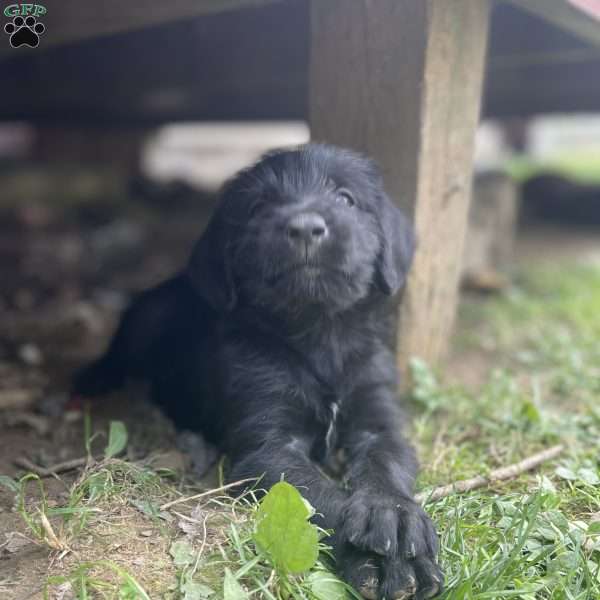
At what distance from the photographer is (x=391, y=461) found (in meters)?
2.51

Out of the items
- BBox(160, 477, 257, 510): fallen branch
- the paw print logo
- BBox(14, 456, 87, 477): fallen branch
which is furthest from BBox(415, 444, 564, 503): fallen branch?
the paw print logo

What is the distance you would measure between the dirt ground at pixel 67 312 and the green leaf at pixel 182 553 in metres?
0.06

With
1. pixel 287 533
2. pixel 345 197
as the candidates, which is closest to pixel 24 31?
pixel 345 197

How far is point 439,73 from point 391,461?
1.67m

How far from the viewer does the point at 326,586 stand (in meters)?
1.99

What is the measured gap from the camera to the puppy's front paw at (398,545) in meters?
1.98

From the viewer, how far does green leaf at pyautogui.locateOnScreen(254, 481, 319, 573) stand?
1948 millimetres

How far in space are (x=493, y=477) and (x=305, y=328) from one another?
896 mm

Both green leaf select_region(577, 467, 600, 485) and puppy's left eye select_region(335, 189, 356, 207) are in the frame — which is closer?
green leaf select_region(577, 467, 600, 485)

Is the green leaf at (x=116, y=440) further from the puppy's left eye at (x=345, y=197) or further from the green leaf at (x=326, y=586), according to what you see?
the puppy's left eye at (x=345, y=197)

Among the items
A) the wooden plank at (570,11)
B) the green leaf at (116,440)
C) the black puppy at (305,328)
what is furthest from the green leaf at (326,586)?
the wooden plank at (570,11)

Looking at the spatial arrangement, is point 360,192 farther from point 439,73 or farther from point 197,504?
point 197,504

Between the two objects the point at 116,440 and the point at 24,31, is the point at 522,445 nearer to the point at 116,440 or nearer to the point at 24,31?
the point at 116,440

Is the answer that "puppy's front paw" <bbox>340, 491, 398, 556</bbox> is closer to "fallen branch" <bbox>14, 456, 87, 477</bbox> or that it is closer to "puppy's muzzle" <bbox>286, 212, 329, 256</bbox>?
"puppy's muzzle" <bbox>286, 212, 329, 256</bbox>
